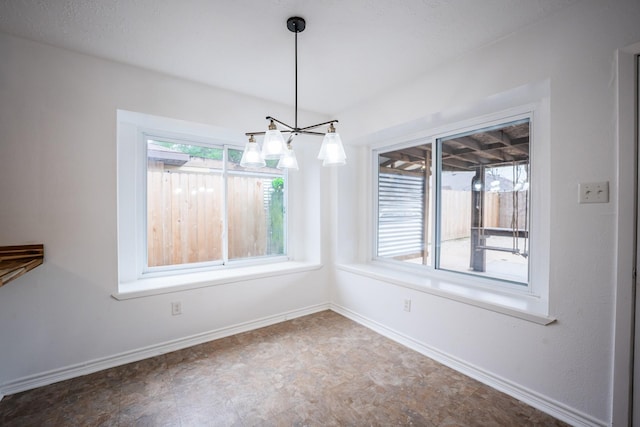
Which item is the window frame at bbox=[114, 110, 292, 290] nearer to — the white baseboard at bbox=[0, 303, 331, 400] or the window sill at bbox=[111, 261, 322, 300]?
the window sill at bbox=[111, 261, 322, 300]

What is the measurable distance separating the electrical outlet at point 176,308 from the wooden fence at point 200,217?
62 cm

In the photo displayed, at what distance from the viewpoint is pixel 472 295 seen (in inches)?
87.1

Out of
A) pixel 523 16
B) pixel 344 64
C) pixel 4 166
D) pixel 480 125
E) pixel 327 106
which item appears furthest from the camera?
pixel 327 106

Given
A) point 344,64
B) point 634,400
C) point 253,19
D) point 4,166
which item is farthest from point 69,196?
point 634,400

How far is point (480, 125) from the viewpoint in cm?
247

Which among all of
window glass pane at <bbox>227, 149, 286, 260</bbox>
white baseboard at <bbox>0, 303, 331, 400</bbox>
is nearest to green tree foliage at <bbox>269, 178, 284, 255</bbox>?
window glass pane at <bbox>227, 149, 286, 260</bbox>

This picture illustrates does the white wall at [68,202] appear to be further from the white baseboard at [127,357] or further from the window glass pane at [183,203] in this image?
the window glass pane at [183,203]

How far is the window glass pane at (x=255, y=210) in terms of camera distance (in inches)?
137

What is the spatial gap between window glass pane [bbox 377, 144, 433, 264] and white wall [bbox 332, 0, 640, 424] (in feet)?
3.05

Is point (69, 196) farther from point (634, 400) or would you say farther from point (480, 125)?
point (634, 400)

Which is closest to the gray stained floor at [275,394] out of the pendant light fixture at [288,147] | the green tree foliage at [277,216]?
the green tree foliage at [277,216]

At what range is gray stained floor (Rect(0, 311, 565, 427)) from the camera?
5.72ft

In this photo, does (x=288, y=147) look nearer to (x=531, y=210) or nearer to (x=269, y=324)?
(x=531, y=210)

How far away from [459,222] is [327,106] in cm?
195
